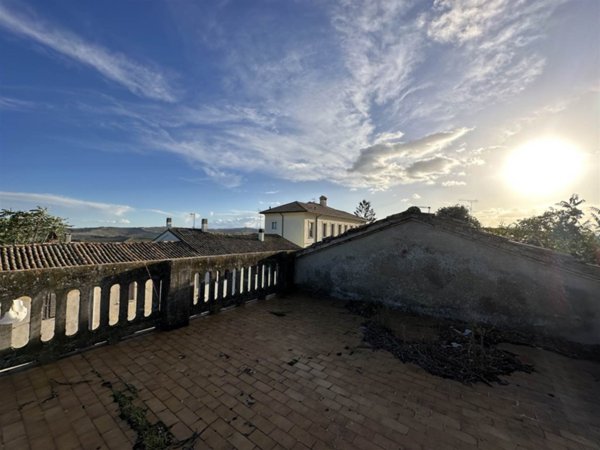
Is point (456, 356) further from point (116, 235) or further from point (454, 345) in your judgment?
point (116, 235)

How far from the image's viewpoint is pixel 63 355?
3.58 m

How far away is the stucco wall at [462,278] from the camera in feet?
15.4

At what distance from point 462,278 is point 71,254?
13.1 metres

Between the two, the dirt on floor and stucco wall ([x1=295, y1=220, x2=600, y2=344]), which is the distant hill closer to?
stucco wall ([x1=295, y1=220, x2=600, y2=344])

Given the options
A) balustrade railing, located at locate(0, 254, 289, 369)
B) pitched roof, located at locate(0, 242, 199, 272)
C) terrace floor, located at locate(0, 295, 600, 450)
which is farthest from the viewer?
pitched roof, located at locate(0, 242, 199, 272)

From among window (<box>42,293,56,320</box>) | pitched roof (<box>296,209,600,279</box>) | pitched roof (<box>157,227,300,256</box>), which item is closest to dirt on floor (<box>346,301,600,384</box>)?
pitched roof (<box>296,209,600,279</box>)

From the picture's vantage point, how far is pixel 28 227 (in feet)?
59.4

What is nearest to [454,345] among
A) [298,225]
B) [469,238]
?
[469,238]

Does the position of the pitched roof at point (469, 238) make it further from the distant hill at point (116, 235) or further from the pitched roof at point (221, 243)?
the distant hill at point (116, 235)

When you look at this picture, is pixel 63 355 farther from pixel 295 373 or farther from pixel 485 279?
pixel 485 279

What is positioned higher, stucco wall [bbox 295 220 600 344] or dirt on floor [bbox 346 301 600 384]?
stucco wall [bbox 295 220 600 344]

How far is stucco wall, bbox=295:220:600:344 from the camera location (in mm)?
4699

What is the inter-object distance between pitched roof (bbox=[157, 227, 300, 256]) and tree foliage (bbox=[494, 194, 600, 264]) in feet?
43.6

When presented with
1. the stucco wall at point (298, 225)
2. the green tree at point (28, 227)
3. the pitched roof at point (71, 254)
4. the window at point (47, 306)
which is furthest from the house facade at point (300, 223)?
the window at point (47, 306)
